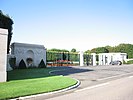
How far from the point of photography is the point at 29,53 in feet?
119

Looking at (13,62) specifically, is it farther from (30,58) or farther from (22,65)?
(30,58)

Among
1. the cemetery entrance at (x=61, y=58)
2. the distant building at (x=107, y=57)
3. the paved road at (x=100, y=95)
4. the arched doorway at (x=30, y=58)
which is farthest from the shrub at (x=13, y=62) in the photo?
the distant building at (x=107, y=57)

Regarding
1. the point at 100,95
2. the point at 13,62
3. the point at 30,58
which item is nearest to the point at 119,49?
the point at 30,58

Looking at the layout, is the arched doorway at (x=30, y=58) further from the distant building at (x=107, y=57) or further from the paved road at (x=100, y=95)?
the distant building at (x=107, y=57)

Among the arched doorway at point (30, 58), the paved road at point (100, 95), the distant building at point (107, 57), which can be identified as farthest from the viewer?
the distant building at point (107, 57)

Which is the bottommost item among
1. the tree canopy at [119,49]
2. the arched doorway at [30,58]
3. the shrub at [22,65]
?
the shrub at [22,65]

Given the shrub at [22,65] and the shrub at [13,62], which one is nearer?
the shrub at [13,62]

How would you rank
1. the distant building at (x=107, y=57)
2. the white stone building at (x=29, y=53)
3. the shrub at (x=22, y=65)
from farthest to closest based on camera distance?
1. the distant building at (x=107, y=57)
2. the white stone building at (x=29, y=53)
3. the shrub at (x=22, y=65)

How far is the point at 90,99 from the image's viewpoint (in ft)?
34.7

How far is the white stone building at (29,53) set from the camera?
1331 inches

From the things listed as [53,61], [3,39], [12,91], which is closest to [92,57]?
[53,61]

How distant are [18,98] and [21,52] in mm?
24451

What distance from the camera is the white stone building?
33.8 m

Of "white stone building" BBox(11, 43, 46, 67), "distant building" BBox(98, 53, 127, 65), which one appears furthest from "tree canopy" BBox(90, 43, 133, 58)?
"white stone building" BBox(11, 43, 46, 67)
